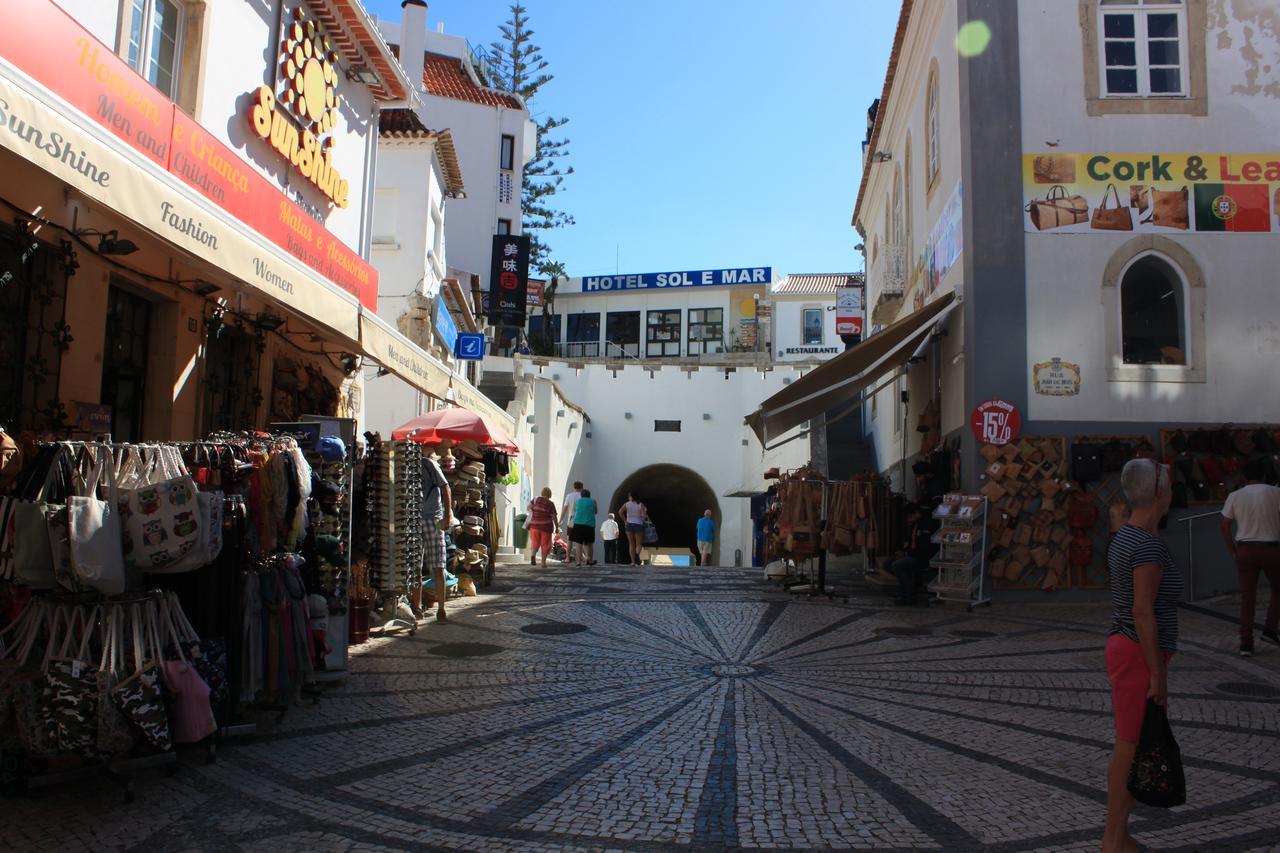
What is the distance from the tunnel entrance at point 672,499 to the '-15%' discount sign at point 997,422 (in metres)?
17.4

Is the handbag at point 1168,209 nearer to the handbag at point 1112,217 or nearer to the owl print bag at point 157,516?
the handbag at point 1112,217

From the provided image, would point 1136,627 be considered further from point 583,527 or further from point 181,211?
point 583,527

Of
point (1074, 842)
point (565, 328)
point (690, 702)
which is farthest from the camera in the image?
point (565, 328)

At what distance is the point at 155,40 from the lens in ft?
29.5

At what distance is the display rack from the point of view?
11.2 m

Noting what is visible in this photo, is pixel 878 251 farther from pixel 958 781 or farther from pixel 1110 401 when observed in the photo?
pixel 958 781

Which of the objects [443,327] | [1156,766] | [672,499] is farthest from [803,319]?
[1156,766]

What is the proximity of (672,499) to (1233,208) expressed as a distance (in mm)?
24121

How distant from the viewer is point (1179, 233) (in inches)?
465

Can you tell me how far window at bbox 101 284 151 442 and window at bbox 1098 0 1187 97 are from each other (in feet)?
38.1

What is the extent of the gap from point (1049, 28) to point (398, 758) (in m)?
11.8

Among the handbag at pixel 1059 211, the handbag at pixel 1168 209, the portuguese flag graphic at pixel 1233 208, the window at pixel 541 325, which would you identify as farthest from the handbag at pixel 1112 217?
the window at pixel 541 325

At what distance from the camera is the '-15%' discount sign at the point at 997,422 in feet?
37.7

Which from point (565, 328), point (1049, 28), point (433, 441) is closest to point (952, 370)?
point (1049, 28)
